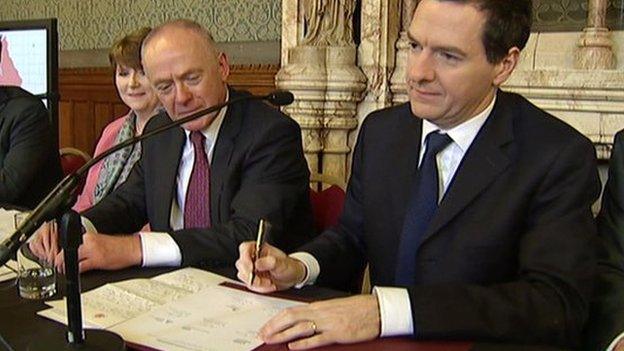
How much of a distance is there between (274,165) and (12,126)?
1345mm

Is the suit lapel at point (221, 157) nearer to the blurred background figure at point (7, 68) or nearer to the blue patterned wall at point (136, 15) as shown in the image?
the blue patterned wall at point (136, 15)

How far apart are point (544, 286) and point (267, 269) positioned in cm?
49

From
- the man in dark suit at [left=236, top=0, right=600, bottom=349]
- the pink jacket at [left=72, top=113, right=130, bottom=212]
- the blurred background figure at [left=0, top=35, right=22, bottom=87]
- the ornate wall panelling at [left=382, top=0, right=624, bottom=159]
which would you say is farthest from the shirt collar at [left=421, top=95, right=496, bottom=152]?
the blurred background figure at [left=0, top=35, right=22, bottom=87]

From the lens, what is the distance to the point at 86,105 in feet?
14.7

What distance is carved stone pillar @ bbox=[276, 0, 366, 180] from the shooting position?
3.03 meters

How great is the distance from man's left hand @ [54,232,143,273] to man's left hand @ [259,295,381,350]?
1.62ft

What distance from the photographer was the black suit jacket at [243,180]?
5.81 feet

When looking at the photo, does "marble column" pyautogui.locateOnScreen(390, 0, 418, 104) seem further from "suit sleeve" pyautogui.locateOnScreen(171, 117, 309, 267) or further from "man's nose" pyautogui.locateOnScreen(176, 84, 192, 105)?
"man's nose" pyautogui.locateOnScreen(176, 84, 192, 105)

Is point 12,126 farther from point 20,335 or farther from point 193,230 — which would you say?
point 20,335


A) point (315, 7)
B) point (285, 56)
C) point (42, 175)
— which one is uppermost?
point (315, 7)

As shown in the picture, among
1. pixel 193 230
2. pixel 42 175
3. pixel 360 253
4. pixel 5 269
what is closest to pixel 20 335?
pixel 5 269

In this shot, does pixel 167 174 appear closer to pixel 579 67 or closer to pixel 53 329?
pixel 53 329

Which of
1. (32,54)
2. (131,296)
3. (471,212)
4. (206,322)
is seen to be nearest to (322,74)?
(32,54)

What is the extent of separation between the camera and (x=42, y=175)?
2.70 m
